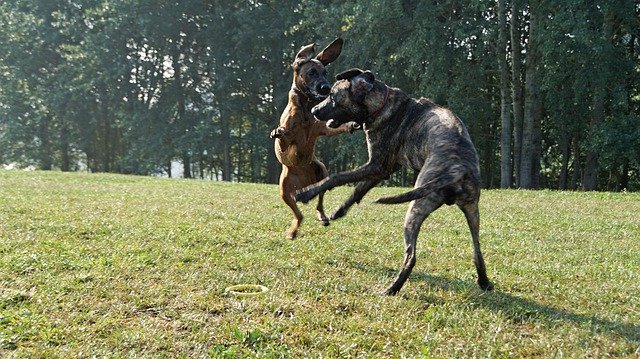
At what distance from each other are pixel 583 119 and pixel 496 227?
18.4 meters

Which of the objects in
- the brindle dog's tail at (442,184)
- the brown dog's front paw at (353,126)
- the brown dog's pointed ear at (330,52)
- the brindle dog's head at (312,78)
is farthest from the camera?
the brown dog's pointed ear at (330,52)

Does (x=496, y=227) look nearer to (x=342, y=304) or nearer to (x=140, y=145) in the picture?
(x=342, y=304)

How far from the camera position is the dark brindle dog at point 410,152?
13.9ft

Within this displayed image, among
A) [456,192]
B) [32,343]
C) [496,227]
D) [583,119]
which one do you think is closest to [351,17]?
[583,119]

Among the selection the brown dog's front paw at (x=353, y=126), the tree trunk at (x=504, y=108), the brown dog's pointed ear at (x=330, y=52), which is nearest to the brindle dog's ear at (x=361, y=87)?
the brown dog's front paw at (x=353, y=126)

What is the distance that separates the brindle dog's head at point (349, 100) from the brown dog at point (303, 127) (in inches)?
31.5

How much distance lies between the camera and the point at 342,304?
4.20 metres

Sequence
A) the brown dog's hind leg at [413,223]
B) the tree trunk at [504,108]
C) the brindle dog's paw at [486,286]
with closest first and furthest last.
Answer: the brown dog's hind leg at [413,223]
the brindle dog's paw at [486,286]
the tree trunk at [504,108]

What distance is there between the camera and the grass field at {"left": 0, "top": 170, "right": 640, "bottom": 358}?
11.1ft

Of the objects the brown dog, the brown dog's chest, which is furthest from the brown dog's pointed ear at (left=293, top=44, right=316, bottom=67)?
the brown dog's chest

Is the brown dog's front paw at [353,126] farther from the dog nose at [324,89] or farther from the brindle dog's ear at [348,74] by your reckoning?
the dog nose at [324,89]

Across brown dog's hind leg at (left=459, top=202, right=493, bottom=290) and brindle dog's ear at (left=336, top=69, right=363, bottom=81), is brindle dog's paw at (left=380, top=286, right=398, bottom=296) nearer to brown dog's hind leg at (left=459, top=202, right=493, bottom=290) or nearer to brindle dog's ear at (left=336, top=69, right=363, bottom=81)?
brown dog's hind leg at (left=459, top=202, right=493, bottom=290)

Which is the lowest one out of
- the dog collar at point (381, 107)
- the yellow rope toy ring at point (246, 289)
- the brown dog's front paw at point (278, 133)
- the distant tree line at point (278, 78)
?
the yellow rope toy ring at point (246, 289)

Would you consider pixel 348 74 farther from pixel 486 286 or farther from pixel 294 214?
pixel 486 286
